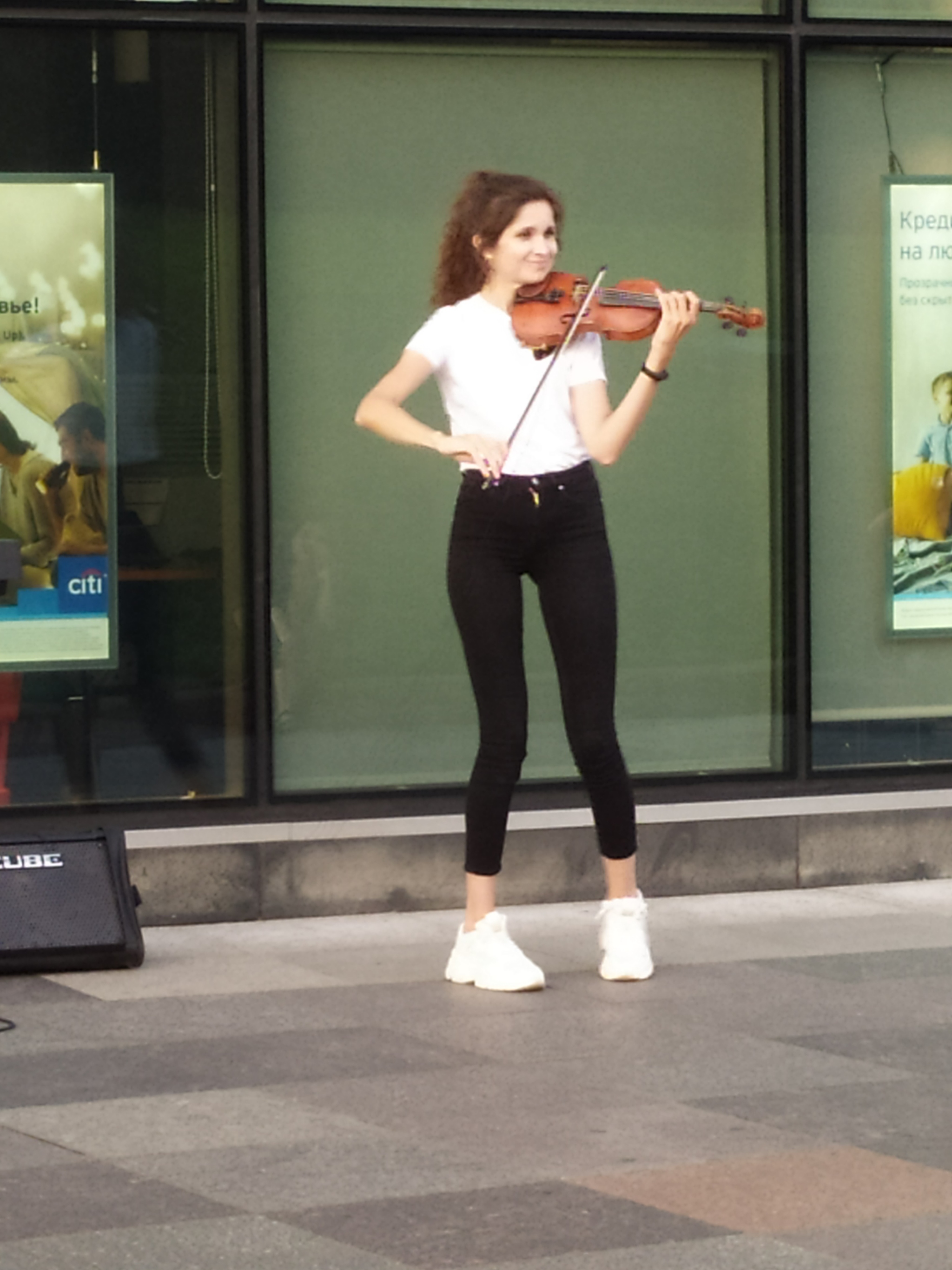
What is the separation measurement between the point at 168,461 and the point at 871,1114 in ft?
11.8

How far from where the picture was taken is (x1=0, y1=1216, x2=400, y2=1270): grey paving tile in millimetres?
4055

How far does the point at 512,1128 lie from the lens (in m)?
5.00

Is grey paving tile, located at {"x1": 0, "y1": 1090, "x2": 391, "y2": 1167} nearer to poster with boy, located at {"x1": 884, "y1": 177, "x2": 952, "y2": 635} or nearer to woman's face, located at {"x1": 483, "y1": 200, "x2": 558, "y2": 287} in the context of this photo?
woman's face, located at {"x1": 483, "y1": 200, "x2": 558, "y2": 287}

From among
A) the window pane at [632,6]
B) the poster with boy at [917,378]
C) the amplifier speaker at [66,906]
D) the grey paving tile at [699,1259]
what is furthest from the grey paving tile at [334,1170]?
the window pane at [632,6]

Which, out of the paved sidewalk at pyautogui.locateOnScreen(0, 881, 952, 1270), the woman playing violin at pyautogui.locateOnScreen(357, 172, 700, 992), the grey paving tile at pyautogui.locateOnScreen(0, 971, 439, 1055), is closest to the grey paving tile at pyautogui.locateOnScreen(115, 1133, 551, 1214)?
the paved sidewalk at pyautogui.locateOnScreen(0, 881, 952, 1270)

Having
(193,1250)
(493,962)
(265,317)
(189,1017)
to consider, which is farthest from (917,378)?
(193,1250)

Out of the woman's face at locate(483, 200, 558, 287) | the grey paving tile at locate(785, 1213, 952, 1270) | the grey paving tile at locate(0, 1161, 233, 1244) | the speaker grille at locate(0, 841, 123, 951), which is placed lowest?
the grey paving tile at locate(785, 1213, 952, 1270)

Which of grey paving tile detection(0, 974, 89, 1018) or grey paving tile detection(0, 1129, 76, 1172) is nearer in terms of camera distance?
grey paving tile detection(0, 1129, 76, 1172)

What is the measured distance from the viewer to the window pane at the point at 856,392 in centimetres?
838

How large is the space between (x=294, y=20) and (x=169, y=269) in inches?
34.7

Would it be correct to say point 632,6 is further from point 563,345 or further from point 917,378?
point 563,345

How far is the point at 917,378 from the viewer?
27.9 ft

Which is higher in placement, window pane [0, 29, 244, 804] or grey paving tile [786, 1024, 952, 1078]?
window pane [0, 29, 244, 804]

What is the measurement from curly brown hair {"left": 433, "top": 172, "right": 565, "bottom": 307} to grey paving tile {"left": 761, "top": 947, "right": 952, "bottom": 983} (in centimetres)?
206
